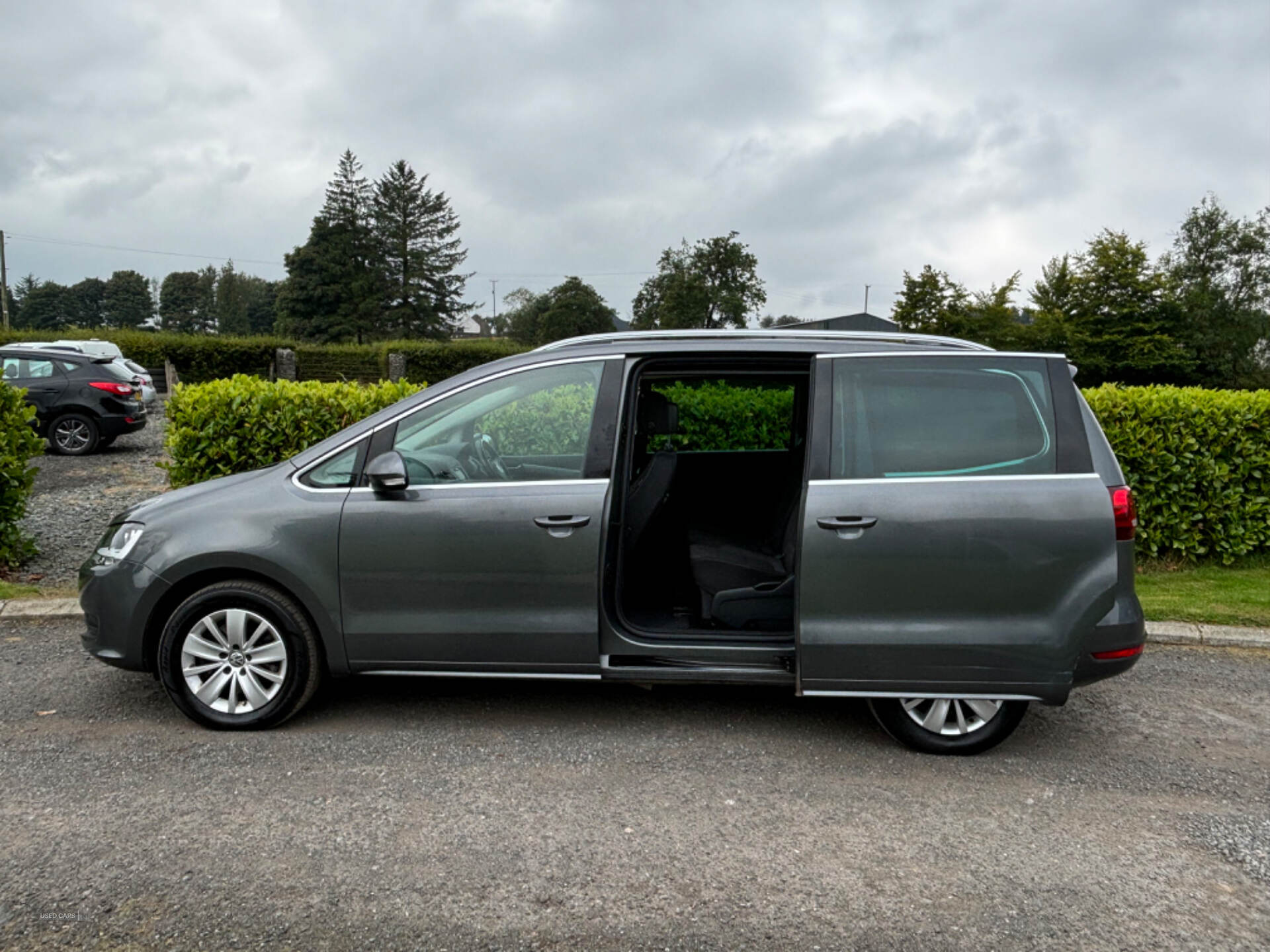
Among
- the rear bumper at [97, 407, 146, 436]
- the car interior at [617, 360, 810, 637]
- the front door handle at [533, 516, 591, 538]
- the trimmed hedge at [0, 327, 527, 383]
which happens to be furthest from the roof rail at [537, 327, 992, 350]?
the trimmed hedge at [0, 327, 527, 383]

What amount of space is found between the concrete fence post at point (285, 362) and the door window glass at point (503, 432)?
92.5ft

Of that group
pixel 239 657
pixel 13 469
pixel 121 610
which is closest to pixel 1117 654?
pixel 239 657

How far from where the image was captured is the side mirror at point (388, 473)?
411 centimetres

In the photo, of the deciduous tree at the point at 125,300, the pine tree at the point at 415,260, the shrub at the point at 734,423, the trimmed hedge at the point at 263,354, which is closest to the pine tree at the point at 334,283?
the pine tree at the point at 415,260

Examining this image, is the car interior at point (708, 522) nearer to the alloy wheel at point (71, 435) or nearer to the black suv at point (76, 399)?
the black suv at point (76, 399)

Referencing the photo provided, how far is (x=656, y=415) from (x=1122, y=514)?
7.55 feet

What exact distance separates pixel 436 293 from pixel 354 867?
74.2m

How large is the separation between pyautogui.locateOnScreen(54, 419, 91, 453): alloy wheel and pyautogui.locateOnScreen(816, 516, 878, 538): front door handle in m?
13.5

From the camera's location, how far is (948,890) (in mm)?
3113

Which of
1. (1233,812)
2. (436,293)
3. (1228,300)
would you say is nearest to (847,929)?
(1233,812)

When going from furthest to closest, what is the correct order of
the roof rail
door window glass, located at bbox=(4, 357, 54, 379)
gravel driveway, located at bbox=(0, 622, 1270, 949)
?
1. door window glass, located at bbox=(4, 357, 54, 379)
2. the roof rail
3. gravel driveway, located at bbox=(0, 622, 1270, 949)

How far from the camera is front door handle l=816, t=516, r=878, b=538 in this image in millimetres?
4000

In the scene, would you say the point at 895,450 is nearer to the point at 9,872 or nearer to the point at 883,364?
the point at 883,364

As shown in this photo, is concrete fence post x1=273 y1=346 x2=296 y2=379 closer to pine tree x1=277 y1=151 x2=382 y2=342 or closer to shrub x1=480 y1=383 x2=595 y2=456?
shrub x1=480 y1=383 x2=595 y2=456
